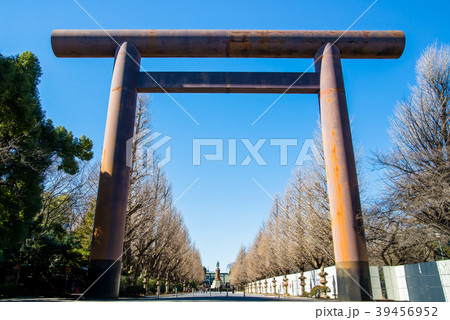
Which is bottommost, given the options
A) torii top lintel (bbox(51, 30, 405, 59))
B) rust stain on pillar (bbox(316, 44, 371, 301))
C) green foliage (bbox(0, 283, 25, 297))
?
green foliage (bbox(0, 283, 25, 297))

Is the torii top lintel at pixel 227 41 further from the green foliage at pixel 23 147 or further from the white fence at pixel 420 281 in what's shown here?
the white fence at pixel 420 281

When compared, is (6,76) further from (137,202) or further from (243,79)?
(137,202)

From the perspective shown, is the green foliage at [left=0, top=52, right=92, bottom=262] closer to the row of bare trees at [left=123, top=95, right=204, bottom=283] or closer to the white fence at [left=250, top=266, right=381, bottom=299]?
the row of bare trees at [left=123, top=95, right=204, bottom=283]

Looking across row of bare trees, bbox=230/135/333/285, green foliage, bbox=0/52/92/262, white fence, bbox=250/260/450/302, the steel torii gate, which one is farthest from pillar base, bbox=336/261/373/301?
green foliage, bbox=0/52/92/262

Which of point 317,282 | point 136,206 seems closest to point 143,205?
point 136,206

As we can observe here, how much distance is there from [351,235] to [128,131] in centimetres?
768

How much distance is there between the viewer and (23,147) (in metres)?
11.2

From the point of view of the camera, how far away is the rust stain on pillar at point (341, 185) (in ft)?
30.3

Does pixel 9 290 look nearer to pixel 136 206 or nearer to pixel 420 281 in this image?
pixel 136 206

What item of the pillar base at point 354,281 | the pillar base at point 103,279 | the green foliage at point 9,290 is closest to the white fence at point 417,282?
the pillar base at point 354,281

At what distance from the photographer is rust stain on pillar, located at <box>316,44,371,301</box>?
9.25 meters

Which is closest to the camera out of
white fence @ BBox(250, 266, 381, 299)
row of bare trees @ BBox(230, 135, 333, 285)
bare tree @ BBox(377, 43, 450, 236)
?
bare tree @ BBox(377, 43, 450, 236)

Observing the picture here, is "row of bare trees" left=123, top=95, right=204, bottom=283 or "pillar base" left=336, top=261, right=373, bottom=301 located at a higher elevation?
"row of bare trees" left=123, top=95, right=204, bottom=283

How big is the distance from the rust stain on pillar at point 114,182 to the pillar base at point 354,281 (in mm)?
6607
